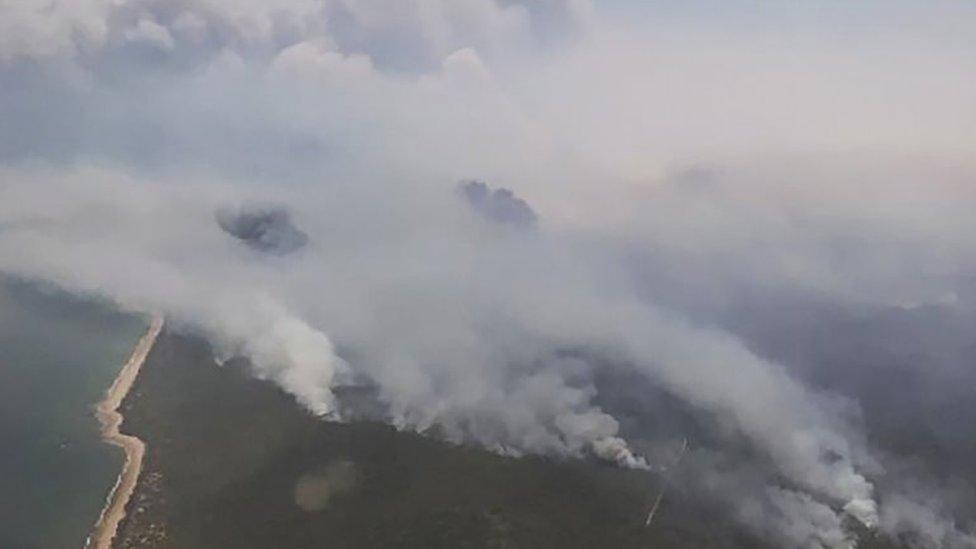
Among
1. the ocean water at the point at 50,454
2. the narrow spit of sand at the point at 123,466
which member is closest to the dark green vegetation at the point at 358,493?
the narrow spit of sand at the point at 123,466

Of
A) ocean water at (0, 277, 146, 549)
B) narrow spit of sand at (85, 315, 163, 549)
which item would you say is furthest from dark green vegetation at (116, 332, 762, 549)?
ocean water at (0, 277, 146, 549)

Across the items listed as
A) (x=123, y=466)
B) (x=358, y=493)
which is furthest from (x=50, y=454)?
(x=358, y=493)

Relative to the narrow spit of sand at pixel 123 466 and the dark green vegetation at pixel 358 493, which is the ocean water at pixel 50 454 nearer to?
the narrow spit of sand at pixel 123 466

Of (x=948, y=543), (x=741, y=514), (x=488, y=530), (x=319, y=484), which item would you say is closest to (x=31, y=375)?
(x=319, y=484)

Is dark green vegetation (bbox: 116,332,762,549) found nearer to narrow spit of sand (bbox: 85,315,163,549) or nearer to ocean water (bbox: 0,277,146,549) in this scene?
narrow spit of sand (bbox: 85,315,163,549)

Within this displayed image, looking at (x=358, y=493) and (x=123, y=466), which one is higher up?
(x=358, y=493)

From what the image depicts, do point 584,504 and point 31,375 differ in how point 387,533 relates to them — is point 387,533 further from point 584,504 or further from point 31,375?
point 31,375

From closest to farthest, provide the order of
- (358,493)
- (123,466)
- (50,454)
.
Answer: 1. (358,493)
2. (123,466)
3. (50,454)

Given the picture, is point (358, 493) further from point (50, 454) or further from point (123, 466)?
point (50, 454)
